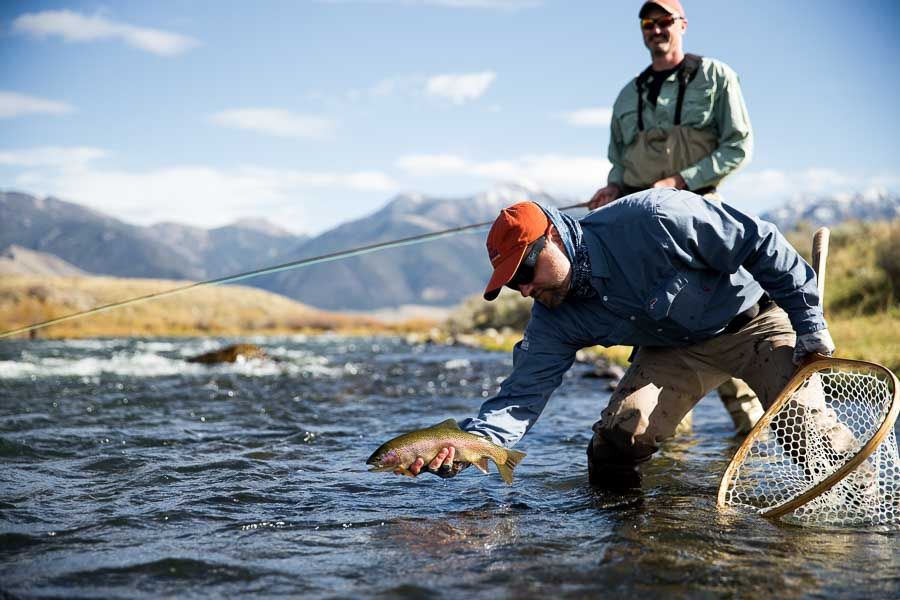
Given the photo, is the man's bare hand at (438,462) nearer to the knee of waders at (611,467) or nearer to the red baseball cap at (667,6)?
the knee of waders at (611,467)

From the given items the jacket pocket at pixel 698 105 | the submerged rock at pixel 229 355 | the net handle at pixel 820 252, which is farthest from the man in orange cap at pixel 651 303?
the submerged rock at pixel 229 355

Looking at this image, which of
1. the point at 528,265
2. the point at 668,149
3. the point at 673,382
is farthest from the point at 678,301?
the point at 668,149

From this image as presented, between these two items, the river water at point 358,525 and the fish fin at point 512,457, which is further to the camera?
the fish fin at point 512,457

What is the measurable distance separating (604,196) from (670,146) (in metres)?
0.56

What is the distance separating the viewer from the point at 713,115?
17.9 ft

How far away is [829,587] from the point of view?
2963 millimetres

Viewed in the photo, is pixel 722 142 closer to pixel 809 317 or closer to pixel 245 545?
pixel 809 317

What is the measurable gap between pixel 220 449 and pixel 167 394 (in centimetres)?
465

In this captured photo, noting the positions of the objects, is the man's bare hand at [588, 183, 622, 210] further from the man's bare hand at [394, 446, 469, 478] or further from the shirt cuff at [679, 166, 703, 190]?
the man's bare hand at [394, 446, 469, 478]

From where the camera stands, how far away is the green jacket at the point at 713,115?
5.31 m

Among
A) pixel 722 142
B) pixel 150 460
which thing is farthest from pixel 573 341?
pixel 150 460

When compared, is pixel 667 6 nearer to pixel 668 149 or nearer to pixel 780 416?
pixel 668 149

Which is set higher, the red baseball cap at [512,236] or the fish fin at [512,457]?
the red baseball cap at [512,236]

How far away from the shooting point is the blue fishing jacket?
3953 mm
